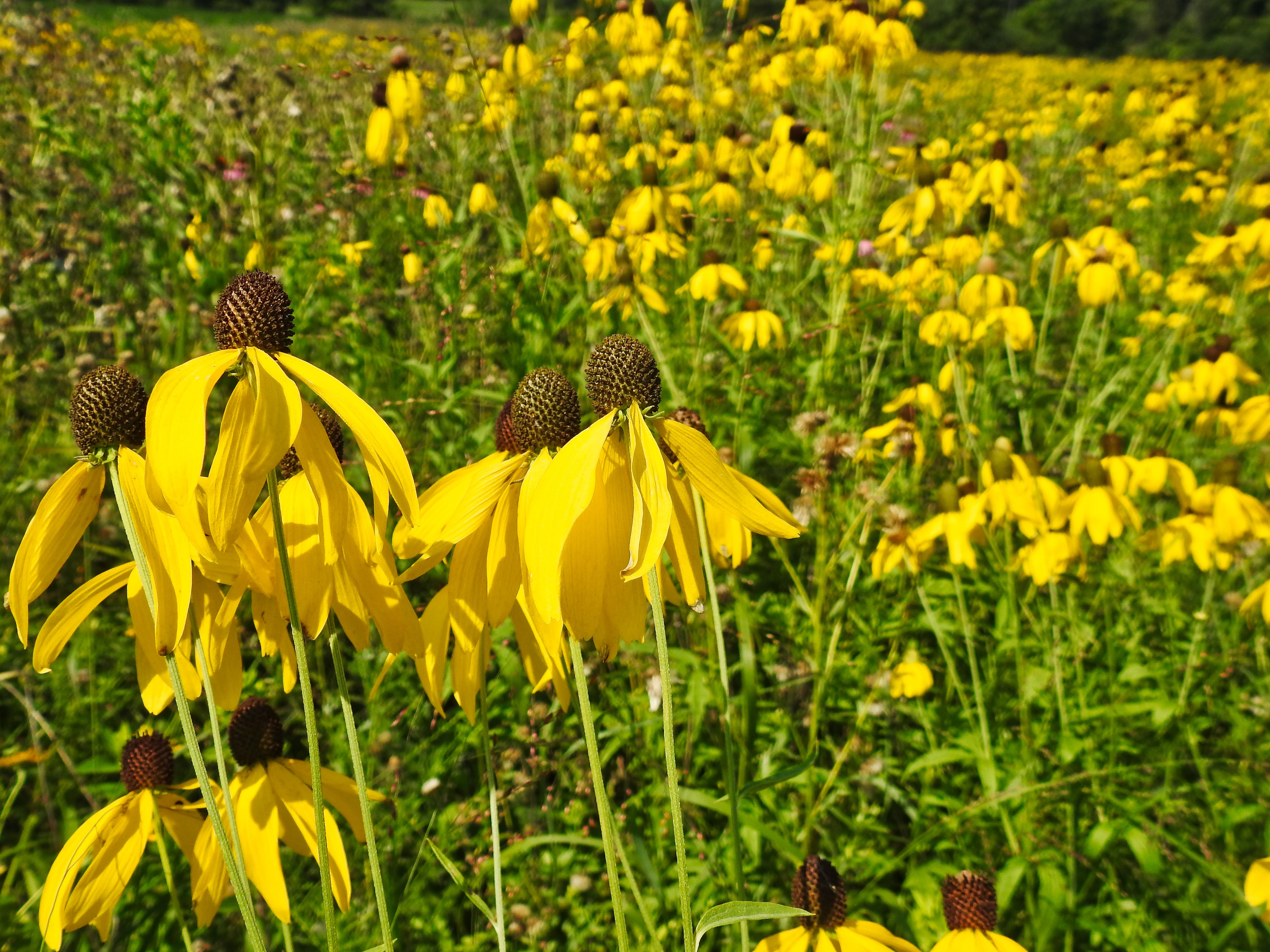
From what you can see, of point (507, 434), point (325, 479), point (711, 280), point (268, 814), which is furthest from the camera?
point (711, 280)

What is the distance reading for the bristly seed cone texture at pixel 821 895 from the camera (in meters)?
0.91

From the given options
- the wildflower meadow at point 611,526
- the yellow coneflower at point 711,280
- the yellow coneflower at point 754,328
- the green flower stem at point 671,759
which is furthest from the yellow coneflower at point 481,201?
the green flower stem at point 671,759

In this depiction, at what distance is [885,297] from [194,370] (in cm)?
268

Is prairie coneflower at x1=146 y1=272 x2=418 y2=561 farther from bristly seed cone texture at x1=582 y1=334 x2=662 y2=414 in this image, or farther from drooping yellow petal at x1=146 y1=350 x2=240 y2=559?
bristly seed cone texture at x1=582 y1=334 x2=662 y2=414

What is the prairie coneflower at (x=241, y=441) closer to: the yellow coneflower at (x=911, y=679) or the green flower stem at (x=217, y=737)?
the green flower stem at (x=217, y=737)

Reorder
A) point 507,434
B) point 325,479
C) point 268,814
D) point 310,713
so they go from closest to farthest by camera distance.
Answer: point 310,713 → point 325,479 → point 507,434 → point 268,814

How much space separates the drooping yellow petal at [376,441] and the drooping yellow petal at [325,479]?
37 mm

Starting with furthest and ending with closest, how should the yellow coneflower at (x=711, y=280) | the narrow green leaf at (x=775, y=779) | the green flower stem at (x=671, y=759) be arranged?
the yellow coneflower at (x=711, y=280), the narrow green leaf at (x=775, y=779), the green flower stem at (x=671, y=759)

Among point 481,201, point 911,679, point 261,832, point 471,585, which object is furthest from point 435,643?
point 481,201

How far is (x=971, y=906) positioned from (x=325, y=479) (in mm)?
903

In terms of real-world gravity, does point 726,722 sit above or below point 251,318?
below

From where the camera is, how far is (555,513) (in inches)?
24.4

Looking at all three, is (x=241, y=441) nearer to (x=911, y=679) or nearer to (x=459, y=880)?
(x=459, y=880)

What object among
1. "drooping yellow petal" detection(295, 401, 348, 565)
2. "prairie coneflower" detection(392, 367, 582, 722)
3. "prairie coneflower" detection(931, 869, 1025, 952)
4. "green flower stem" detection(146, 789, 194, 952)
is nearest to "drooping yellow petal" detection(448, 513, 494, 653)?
"prairie coneflower" detection(392, 367, 582, 722)
